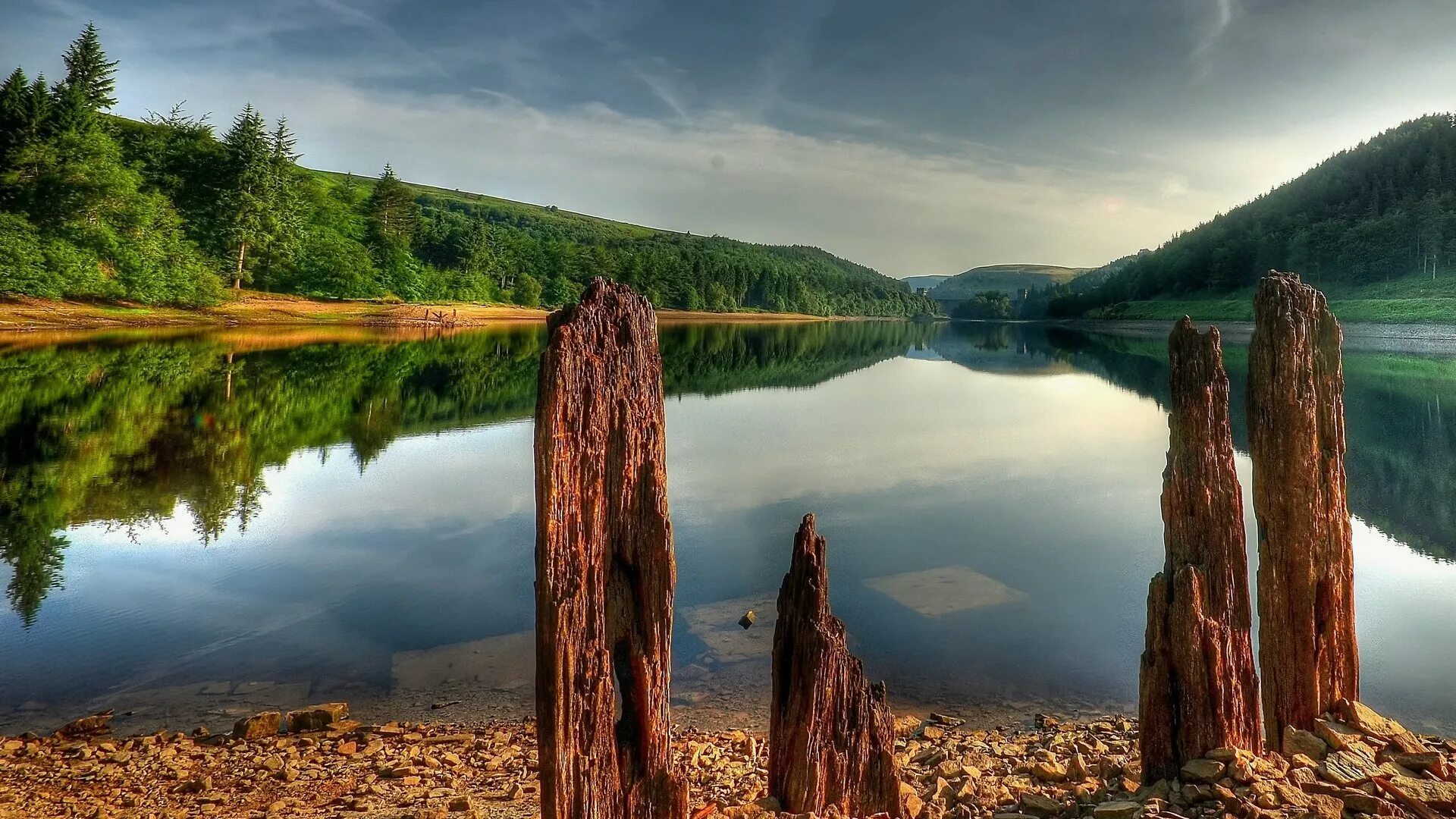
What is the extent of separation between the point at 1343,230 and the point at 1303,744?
161 meters

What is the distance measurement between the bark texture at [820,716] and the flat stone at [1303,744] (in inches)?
116

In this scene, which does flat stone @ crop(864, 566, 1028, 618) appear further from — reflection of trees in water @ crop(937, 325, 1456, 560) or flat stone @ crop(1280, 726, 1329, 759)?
flat stone @ crop(1280, 726, 1329, 759)

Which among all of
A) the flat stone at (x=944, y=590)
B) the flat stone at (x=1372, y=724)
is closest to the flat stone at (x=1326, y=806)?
the flat stone at (x=1372, y=724)

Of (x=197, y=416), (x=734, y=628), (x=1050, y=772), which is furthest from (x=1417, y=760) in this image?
(x=197, y=416)

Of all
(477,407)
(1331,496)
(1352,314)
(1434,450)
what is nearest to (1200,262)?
(1352,314)

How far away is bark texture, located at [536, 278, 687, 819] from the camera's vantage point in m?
4.10

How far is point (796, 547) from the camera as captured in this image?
545 centimetres

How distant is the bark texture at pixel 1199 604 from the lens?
5508mm

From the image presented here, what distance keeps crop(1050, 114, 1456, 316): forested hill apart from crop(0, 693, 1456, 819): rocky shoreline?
418 ft

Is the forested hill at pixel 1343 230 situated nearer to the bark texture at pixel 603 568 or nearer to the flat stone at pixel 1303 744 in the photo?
the flat stone at pixel 1303 744

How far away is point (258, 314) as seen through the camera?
7806 cm

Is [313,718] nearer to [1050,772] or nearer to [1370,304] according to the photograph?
[1050,772]

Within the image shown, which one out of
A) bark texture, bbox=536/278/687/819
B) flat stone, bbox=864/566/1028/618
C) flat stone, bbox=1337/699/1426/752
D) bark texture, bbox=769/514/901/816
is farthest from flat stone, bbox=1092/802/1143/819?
flat stone, bbox=864/566/1028/618

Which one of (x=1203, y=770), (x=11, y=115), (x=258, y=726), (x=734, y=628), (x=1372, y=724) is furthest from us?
(x=11, y=115)
